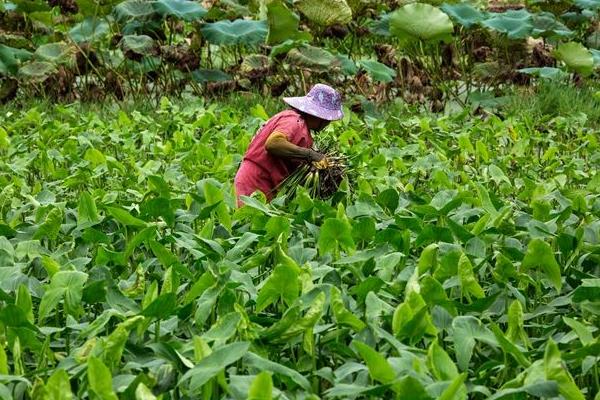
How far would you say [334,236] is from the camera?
273 cm

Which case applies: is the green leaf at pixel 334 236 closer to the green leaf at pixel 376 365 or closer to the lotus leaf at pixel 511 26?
the green leaf at pixel 376 365

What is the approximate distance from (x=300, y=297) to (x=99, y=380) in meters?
0.54

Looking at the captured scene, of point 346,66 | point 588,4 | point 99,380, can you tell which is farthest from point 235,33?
point 99,380

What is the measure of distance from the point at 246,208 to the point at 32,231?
620 millimetres

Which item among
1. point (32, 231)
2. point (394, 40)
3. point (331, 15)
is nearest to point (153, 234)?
point (32, 231)

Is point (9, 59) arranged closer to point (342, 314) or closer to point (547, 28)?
point (547, 28)

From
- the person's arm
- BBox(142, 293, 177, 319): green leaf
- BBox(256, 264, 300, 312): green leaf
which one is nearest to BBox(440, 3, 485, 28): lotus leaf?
the person's arm

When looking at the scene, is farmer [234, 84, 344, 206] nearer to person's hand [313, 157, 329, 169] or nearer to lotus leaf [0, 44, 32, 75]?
person's hand [313, 157, 329, 169]

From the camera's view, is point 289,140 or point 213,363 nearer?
point 213,363

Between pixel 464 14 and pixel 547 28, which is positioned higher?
pixel 464 14

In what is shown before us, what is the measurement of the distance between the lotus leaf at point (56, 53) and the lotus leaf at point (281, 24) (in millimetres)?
1491

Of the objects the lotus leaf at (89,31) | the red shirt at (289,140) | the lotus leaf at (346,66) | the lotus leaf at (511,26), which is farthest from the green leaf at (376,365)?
the lotus leaf at (89,31)

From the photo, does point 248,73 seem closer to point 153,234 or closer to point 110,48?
point 110,48

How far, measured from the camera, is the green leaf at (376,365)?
1.86 m
